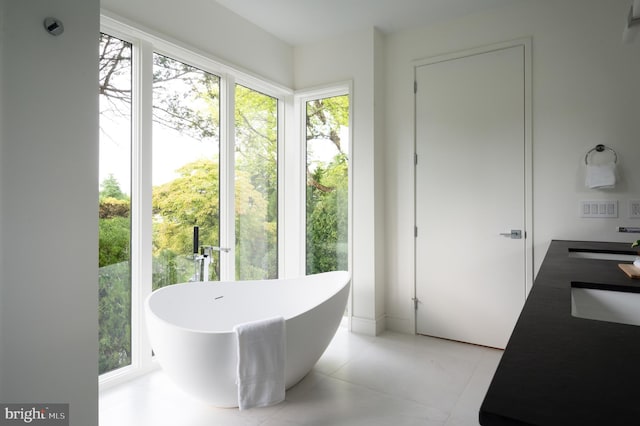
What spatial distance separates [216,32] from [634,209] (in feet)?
10.7

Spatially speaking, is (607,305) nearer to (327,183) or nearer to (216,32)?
(327,183)

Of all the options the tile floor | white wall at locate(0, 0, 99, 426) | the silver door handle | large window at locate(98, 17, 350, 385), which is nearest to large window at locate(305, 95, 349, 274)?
large window at locate(98, 17, 350, 385)

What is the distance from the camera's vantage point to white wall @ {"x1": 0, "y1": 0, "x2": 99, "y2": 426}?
1153 millimetres

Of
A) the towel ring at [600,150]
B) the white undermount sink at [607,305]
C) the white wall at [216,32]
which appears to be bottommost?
the white undermount sink at [607,305]

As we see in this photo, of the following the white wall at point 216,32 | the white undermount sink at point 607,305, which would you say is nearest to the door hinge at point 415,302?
the white undermount sink at point 607,305

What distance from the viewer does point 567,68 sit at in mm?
2760

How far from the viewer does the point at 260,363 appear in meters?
1.95

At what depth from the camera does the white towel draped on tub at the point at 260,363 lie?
191 cm

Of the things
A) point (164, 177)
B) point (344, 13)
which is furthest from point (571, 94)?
point (164, 177)

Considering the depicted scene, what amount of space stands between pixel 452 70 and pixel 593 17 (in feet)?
3.20

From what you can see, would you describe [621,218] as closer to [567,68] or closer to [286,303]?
[567,68]

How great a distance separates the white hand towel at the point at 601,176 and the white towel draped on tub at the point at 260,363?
2270 mm

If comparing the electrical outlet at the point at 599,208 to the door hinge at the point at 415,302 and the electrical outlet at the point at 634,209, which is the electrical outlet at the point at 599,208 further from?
the door hinge at the point at 415,302

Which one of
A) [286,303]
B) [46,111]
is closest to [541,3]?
[286,303]
